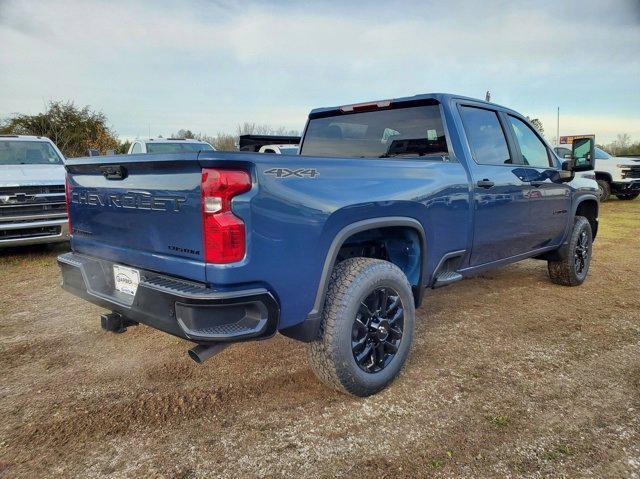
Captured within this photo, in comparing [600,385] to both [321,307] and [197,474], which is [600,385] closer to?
[321,307]

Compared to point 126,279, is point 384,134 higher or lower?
higher

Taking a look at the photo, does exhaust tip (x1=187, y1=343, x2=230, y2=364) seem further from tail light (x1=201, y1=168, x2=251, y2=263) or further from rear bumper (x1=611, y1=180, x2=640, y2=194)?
rear bumper (x1=611, y1=180, x2=640, y2=194)

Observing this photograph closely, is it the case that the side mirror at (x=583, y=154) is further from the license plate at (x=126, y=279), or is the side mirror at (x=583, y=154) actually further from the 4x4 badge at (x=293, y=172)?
the license plate at (x=126, y=279)

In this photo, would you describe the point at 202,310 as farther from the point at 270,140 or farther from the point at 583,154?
the point at 270,140

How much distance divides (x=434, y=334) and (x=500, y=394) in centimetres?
101

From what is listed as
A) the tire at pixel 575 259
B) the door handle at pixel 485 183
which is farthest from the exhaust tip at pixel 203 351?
the tire at pixel 575 259

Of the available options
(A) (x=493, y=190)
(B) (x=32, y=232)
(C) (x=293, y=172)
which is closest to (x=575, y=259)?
(A) (x=493, y=190)

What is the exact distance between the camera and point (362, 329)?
8.94ft

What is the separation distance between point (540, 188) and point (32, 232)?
20.8ft

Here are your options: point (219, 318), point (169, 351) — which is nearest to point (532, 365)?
point (219, 318)

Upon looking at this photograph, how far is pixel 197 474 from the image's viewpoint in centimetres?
210

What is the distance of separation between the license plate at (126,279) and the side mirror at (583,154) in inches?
168

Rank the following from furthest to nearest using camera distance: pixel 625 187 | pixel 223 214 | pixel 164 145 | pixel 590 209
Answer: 1. pixel 625 187
2. pixel 164 145
3. pixel 590 209
4. pixel 223 214

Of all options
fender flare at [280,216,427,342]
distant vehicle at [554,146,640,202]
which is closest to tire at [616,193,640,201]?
distant vehicle at [554,146,640,202]
